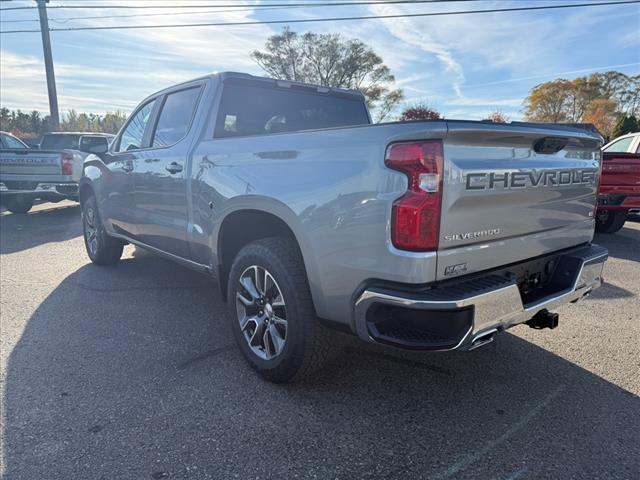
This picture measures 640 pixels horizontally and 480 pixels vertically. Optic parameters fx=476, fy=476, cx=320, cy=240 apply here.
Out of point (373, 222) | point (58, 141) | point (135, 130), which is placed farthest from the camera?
point (58, 141)

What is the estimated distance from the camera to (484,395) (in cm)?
288

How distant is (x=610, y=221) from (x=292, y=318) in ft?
24.7

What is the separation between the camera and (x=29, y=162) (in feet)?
32.3

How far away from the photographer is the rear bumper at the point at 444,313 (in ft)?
6.98

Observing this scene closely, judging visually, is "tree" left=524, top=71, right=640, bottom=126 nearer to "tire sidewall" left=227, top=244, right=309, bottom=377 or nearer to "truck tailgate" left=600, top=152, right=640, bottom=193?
"truck tailgate" left=600, top=152, right=640, bottom=193

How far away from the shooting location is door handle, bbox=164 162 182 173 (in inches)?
148

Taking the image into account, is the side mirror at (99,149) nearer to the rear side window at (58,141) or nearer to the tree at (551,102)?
the rear side window at (58,141)

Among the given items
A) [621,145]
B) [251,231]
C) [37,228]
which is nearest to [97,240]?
[251,231]

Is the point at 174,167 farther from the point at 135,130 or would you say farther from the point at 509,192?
the point at 509,192

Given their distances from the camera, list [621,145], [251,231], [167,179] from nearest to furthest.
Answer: [251,231], [167,179], [621,145]

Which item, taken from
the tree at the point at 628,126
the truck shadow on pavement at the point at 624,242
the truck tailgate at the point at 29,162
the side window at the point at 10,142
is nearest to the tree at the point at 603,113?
the tree at the point at 628,126

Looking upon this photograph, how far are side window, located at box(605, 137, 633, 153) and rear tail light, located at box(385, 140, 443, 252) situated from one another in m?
8.33

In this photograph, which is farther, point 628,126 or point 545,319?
point 628,126

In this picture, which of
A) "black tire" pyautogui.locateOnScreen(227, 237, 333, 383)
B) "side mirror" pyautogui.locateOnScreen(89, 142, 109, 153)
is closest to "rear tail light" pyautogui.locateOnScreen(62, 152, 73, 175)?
"side mirror" pyautogui.locateOnScreen(89, 142, 109, 153)
